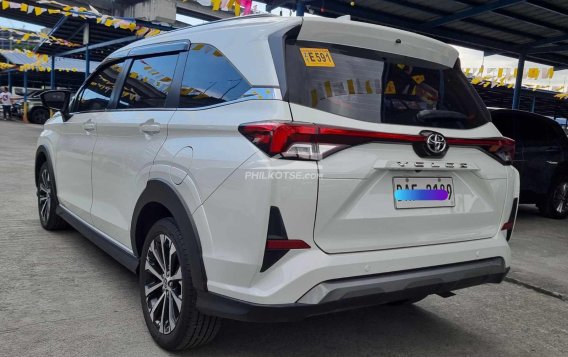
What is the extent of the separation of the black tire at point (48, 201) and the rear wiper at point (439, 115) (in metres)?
3.59

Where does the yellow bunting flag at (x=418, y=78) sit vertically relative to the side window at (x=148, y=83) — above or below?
above

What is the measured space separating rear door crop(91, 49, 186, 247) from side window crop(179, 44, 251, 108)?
0.15 m

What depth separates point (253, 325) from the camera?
10.1 ft

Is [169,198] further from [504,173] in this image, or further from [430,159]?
[504,173]

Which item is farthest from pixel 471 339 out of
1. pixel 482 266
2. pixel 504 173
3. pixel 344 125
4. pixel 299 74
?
pixel 299 74

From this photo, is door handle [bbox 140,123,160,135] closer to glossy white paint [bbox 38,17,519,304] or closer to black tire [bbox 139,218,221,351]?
glossy white paint [bbox 38,17,519,304]

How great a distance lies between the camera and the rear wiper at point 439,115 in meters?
2.52

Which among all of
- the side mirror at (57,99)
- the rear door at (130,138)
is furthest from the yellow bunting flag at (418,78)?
the side mirror at (57,99)

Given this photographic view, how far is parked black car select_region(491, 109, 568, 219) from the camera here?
684 cm

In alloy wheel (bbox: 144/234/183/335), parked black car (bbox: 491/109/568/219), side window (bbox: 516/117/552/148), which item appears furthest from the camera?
side window (bbox: 516/117/552/148)

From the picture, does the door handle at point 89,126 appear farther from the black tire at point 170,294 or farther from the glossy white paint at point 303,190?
the black tire at point 170,294

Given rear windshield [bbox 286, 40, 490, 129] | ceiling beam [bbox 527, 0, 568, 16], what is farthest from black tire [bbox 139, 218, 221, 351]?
ceiling beam [bbox 527, 0, 568, 16]

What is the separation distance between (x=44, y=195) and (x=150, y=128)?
280 cm

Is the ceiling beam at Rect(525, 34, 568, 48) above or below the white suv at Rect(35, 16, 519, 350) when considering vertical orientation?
above
